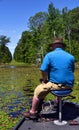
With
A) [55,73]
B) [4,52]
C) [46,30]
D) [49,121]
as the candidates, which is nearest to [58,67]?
[55,73]

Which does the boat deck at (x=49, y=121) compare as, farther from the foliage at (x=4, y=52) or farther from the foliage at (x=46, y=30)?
the foliage at (x=4, y=52)

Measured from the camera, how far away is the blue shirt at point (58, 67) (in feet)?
33.2

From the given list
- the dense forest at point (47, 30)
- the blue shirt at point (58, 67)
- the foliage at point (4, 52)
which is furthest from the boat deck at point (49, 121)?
the foliage at point (4, 52)

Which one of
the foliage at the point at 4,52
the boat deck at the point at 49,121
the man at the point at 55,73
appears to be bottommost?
the boat deck at the point at 49,121

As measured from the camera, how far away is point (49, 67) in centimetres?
1023

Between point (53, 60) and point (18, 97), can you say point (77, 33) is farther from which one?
point (53, 60)

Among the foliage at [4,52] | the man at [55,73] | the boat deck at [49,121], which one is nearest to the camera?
the boat deck at [49,121]

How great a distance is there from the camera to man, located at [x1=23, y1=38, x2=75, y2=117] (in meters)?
10.1

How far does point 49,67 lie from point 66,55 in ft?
1.98

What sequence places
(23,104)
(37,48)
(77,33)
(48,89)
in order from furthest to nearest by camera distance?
1. (77,33)
2. (37,48)
3. (23,104)
4. (48,89)

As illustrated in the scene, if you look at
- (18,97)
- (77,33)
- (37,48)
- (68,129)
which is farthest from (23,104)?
(77,33)

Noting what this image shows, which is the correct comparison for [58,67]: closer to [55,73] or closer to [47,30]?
[55,73]

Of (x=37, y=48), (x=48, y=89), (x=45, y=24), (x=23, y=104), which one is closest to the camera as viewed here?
(x=48, y=89)

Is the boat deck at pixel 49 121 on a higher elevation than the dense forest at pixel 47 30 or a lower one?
lower
